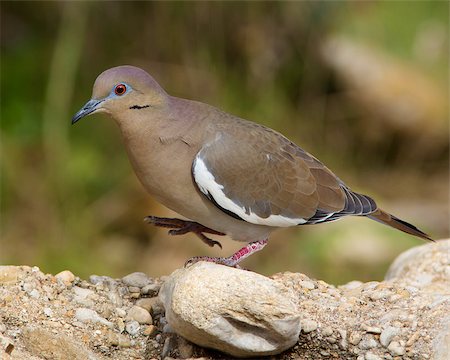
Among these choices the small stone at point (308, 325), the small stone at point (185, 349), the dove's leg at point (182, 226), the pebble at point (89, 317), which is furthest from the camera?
the dove's leg at point (182, 226)

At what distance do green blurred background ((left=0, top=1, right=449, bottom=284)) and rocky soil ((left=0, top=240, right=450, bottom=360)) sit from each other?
282cm

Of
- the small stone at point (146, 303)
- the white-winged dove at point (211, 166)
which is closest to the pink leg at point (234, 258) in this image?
the white-winged dove at point (211, 166)

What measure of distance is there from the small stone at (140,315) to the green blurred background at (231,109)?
304cm

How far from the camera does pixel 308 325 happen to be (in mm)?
4059

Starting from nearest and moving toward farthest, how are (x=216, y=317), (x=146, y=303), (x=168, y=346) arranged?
(x=216, y=317) → (x=168, y=346) → (x=146, y=303)

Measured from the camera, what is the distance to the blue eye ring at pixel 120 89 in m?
4.41

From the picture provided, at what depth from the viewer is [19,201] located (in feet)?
26.3

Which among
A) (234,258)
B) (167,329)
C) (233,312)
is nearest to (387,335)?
(233,312)

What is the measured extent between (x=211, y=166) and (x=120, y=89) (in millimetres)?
624

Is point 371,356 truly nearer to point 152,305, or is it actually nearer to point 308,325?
point 308,325

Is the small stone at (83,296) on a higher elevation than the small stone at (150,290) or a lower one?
lower

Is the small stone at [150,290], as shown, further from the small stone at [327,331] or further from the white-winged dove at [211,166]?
the small stone at [327,331]

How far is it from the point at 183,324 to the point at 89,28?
6.26 metres

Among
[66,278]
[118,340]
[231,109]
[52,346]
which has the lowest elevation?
[52,346]
